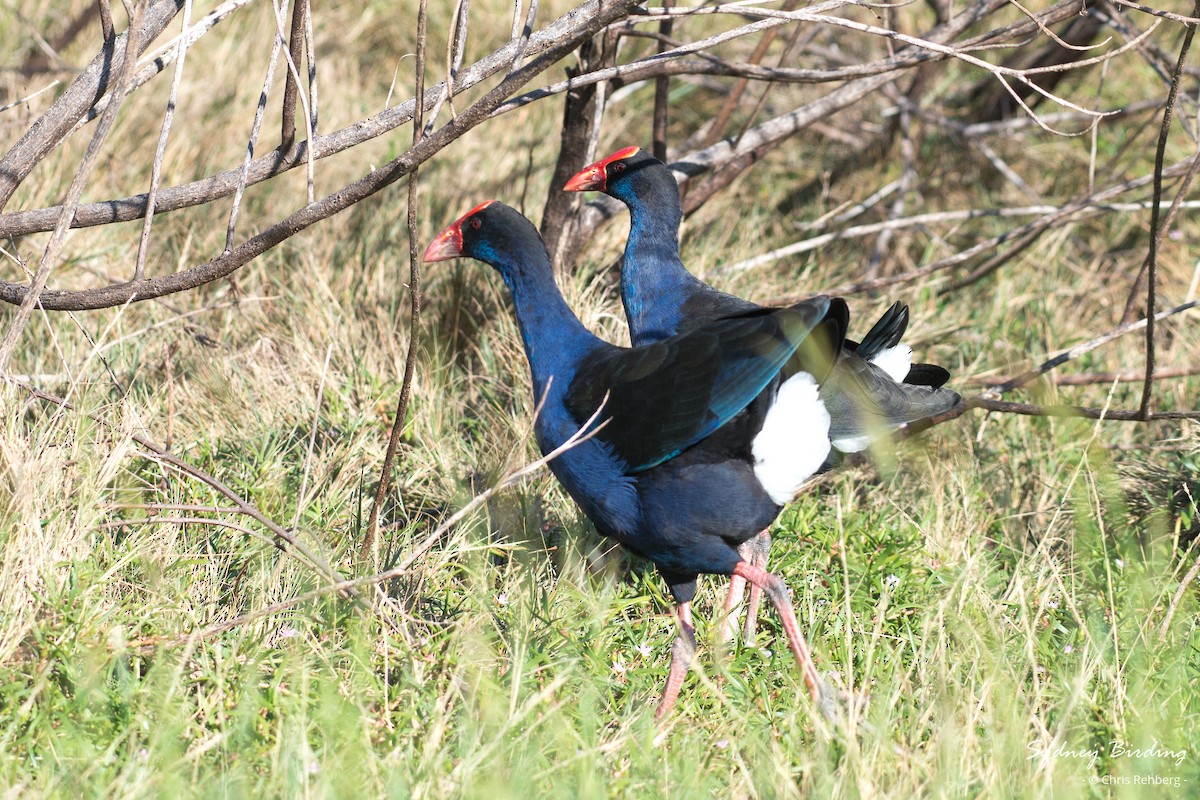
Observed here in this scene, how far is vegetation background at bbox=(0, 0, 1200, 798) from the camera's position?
2.00 m

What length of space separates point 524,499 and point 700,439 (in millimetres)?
708

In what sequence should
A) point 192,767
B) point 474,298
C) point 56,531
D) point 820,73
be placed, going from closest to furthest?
point 192,767 → point 56,531 → point 820,73 → point 474,298

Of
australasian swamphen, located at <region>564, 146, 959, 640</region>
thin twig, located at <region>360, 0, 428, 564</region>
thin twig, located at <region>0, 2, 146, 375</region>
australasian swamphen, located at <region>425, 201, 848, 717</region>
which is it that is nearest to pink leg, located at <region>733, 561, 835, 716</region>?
australasian swamphen, located at <region>425, 201, 848, 717</region>

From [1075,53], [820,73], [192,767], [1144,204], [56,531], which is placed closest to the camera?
[192,767]

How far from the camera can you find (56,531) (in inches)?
89.2

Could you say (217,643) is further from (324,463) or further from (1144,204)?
(1144,204)

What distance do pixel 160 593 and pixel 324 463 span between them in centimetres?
70

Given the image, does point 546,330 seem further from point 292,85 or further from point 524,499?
point 292,85

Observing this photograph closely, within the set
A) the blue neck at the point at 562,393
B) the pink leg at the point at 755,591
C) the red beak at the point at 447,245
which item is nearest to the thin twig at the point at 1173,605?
the pink leg at the point at 755,591

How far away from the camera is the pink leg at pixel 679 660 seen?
2.27m

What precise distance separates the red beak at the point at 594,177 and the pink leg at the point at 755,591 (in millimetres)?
1049

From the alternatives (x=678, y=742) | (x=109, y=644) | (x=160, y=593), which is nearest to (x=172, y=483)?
(x=160, y=593)

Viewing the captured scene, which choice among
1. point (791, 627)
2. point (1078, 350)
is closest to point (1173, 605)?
point (791, 627)

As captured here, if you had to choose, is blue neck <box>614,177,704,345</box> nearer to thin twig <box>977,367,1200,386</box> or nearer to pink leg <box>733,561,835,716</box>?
pink leg <box>733,561,835,716</box>
